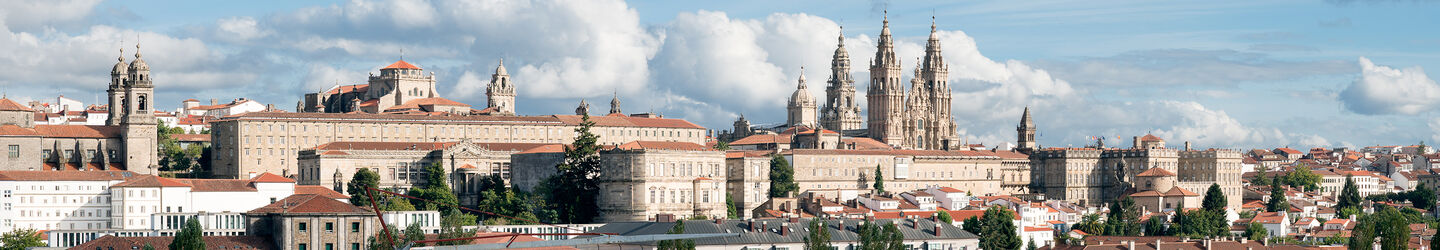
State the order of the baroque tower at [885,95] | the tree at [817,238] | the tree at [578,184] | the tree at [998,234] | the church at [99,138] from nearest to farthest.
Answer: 1. the tree at [817,238]
2. the tree at [998,234]
3. the tree at [578,184]
4. the church at [99,138]
5. the baroque tower at [885,95]

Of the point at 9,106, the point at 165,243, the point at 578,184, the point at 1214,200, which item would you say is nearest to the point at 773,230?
the point at 578,184

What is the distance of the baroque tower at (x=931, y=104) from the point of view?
167 m

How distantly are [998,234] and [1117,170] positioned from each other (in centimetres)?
5371

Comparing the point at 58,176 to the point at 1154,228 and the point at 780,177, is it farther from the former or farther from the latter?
the point at 1154,228

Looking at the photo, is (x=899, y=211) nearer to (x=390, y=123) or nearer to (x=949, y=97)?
(x=390, y=123)

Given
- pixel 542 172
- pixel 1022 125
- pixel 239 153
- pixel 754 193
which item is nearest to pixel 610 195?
pixel 542 172

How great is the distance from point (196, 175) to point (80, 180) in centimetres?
1926

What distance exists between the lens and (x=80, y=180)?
310 ft

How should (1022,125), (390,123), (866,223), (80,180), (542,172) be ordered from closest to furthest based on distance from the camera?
1. (866,223)
2. (80,180)
3. (542,172)
4. (390,123)
5. (1022,125)

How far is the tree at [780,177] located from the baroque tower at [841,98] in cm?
5893

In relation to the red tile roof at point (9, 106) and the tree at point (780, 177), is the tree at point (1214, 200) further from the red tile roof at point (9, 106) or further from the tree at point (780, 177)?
the red tile roof at point (9, 106)

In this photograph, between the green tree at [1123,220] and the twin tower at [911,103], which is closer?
the green tree at [1123,220]

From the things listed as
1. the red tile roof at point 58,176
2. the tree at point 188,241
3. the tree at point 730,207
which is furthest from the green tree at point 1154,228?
the tree at point 188,241

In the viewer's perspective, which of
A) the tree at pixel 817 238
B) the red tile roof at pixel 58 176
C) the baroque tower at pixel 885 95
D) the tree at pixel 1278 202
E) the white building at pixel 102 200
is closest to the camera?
the tree at pixel 817 238
